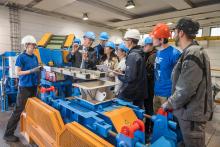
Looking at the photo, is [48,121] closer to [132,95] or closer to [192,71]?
[132,95]

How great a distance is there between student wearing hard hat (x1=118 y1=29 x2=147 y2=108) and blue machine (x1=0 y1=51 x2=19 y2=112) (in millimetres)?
3069

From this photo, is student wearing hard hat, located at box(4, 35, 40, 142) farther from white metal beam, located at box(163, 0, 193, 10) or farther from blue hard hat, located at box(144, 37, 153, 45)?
white metal beam, located at box(163, 0, 193, 10)

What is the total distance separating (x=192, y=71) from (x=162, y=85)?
888 millimetres

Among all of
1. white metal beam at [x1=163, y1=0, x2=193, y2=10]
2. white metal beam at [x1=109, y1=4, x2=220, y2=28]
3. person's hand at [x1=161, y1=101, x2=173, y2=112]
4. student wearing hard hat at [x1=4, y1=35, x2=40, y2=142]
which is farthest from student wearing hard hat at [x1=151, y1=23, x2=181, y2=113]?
white metal beam at [x1=109, y1=4, x2=220, y2=28]

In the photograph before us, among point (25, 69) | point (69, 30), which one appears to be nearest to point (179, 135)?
point (25, 69)

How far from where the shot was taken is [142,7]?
6.04m

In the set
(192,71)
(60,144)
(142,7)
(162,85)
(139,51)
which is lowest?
(60,144)

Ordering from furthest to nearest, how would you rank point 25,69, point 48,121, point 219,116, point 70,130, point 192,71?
point 219,116 → point 25,69 → point 48,121 → point 70,130 → point 192,71

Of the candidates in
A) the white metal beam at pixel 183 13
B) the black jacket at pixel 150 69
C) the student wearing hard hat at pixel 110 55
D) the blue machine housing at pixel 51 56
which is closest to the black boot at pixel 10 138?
the blue machine housing at pixel 51 56

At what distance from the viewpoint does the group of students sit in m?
1.29

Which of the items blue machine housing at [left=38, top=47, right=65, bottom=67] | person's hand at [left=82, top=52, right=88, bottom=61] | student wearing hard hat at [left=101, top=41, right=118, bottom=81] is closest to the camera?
blue machine housing at [left=38, top=47, right=65, bottom=67]

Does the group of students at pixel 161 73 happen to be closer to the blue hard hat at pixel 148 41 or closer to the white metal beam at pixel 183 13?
the blue hard hat at pixel 148 41

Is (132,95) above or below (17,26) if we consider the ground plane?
Result: below

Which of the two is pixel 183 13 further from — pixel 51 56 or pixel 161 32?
pixel 51 56
